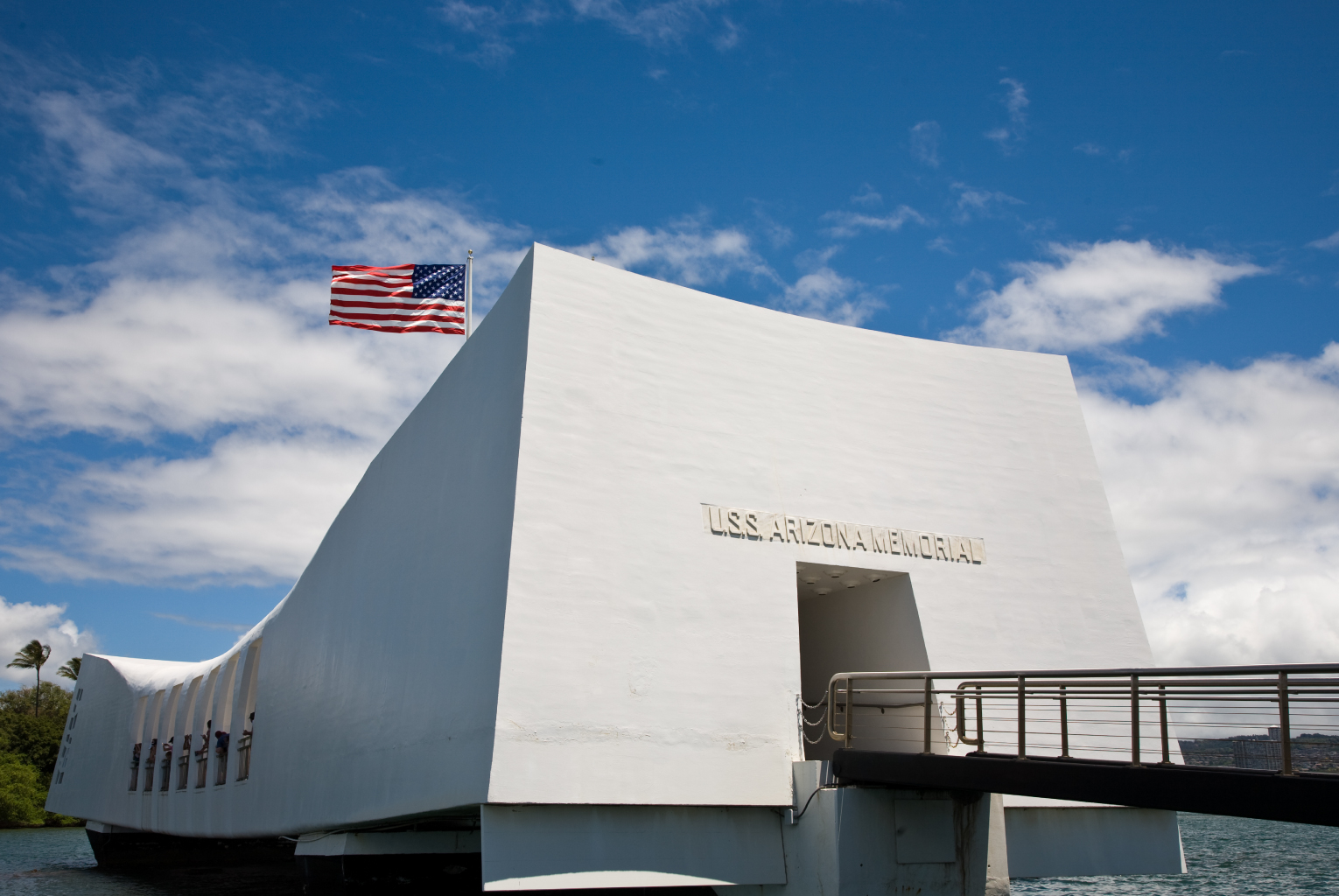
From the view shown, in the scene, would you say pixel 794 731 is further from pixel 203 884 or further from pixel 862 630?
pixel 203 884

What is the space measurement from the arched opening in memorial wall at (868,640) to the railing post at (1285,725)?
5.00 m

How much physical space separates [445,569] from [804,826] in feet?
17.0

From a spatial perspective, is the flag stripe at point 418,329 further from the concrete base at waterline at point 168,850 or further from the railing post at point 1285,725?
the concrete base at waterline at point 168,850

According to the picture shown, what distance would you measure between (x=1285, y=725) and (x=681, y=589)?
5991 mm

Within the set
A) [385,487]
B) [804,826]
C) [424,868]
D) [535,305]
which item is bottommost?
[424,868]

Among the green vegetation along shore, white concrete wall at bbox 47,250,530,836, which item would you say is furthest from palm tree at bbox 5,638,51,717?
white concrete wall at bbox 47,250,530,836

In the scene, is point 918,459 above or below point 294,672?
above

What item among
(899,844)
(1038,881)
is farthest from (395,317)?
(1038,881)

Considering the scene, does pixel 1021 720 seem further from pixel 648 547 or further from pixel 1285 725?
pixel 648 547

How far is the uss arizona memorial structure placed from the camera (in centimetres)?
1009

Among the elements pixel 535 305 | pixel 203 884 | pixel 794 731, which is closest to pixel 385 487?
pixel 535 305

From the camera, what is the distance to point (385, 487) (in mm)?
15516

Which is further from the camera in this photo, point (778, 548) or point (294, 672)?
point (294, 672)

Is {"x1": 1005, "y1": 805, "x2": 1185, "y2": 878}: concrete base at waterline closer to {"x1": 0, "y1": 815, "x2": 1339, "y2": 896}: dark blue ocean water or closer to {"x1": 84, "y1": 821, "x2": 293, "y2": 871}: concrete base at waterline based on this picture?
{"x1": 0, "y1": 815, "x2": 1339, "y2": 896}: dark blue ocean water
